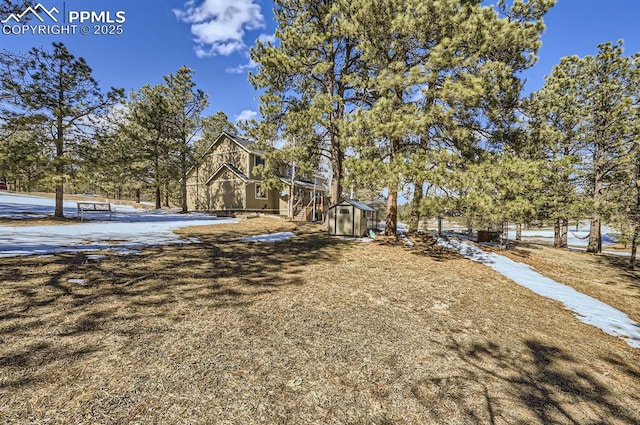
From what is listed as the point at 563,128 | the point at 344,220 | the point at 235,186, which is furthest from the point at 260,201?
the point at 563,128

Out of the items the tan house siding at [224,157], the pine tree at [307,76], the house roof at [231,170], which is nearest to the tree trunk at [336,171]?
the pine tree at [307,76]

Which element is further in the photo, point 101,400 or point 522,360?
point 522,360

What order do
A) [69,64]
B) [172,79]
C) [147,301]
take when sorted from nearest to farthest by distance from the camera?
1. [147,301]
2. [69,64]
3. [172,79]

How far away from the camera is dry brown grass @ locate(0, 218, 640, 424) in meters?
2.33

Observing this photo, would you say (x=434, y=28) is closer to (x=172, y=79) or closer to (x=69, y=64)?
(x=69, y=64)

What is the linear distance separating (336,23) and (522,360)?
40.3 feet

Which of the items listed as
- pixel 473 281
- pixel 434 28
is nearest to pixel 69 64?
pixel 434 28

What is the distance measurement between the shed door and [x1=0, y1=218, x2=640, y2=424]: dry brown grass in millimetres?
6494

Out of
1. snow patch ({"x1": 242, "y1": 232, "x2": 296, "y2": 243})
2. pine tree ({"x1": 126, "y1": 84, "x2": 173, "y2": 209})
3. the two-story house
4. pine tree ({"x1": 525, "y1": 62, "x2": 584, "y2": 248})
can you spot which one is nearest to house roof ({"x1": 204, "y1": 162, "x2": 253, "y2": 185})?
the two-story house

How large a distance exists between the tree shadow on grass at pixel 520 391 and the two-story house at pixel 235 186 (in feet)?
57.0

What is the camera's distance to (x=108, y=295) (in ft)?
14.0

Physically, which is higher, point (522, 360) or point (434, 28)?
point (434, 28)

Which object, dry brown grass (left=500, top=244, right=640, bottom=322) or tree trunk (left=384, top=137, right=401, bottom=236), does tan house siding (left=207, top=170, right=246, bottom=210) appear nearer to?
tree trunk (left=384, top=137, right=401, bottom=236)

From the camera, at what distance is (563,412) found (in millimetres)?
2629
